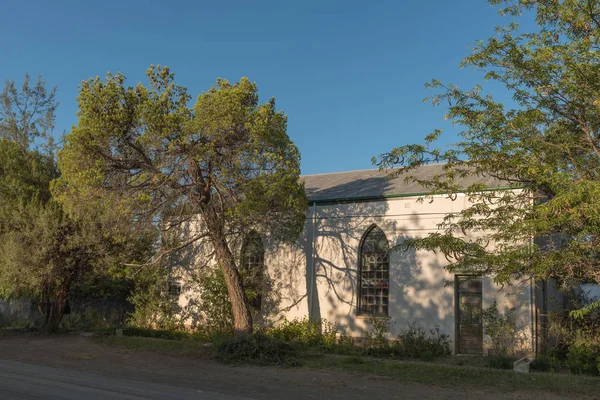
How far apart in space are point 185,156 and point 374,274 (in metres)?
7.96

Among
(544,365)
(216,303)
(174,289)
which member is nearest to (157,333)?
(174,289)

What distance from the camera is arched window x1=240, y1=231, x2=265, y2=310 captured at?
19.3m

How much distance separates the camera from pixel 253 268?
1997cm

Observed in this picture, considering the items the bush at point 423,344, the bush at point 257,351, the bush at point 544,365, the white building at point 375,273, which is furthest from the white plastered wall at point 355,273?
the bush at point 257,351

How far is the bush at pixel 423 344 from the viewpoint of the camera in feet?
51.6

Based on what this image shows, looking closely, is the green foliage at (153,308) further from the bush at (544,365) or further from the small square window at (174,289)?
the bush at (544,365)

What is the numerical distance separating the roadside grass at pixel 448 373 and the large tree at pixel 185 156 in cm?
246

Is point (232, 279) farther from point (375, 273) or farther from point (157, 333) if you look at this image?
point (157, 333)

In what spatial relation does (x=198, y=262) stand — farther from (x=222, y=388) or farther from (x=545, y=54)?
(x=545, y=54)

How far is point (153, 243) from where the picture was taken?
65.6 feet

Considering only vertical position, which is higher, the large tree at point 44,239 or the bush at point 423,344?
the large tree at point 44,239

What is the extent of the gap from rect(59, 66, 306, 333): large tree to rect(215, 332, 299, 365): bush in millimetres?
1405

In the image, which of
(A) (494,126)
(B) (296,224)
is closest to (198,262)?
(B) (296,224)

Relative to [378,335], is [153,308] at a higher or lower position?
higher
